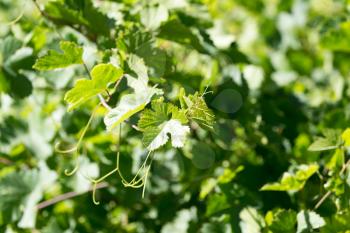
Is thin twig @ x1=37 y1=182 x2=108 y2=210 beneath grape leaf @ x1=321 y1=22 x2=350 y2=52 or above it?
beneath

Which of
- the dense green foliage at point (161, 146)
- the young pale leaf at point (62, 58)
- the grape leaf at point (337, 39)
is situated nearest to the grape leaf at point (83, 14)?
the dense green foliage at point (161, 146)

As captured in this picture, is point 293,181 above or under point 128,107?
under

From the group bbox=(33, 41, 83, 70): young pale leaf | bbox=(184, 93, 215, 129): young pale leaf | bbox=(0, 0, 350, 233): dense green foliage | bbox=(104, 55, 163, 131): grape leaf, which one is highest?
bbox=(184, 93, 215, 129): young pale leaf

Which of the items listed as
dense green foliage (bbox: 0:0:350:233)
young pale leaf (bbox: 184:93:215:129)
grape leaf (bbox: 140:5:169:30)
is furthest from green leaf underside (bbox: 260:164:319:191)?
grape leaf (bbox: 140:5:169:30)

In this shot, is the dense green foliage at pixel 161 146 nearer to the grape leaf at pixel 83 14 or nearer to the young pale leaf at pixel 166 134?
the grape leaf at pixel 83 14

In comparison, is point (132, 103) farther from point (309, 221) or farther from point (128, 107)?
point (309, 221)

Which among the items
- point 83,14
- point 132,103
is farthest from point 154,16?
point 132,103

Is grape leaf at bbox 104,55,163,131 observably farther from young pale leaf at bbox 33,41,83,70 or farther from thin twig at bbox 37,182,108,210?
thin twig at bbox 37,182,108,210

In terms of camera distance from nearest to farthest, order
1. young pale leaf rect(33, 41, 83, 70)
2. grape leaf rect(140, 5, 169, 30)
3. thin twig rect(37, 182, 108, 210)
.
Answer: young pale leaf rect(33, 41, 83, 70)
grape leaf rect(140, 5, 169, 30)
thin twig rect(37, 182, 108, 210)
